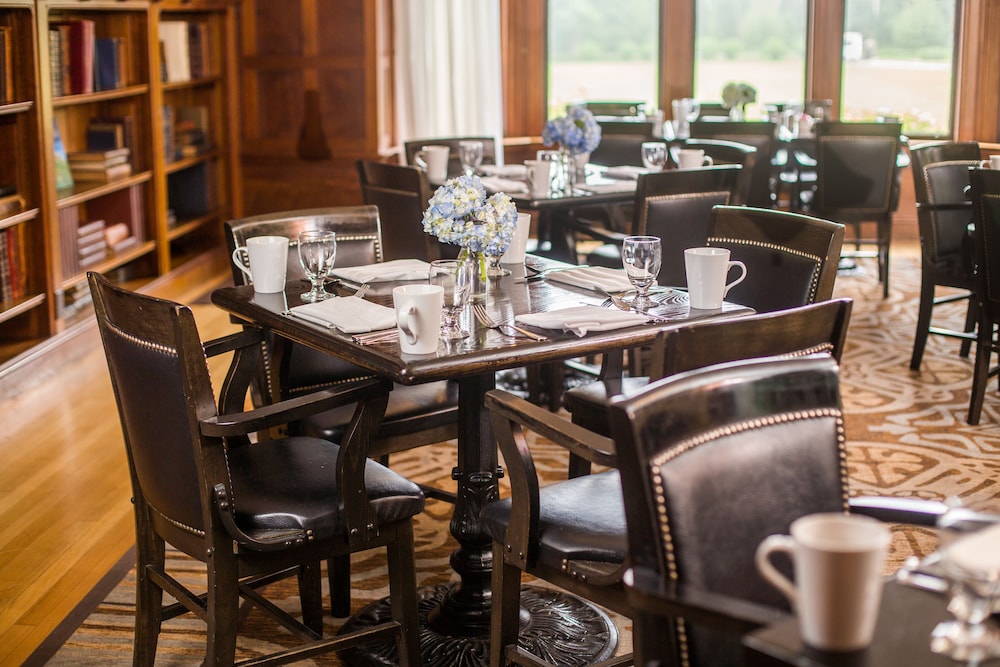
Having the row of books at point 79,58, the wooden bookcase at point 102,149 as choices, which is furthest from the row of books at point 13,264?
the row of books at point 79,58

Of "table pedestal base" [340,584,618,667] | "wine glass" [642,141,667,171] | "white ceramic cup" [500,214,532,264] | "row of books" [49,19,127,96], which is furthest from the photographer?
"row of books" [49,19,127,96]

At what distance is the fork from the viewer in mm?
2413

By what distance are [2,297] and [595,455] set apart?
354 centimetres

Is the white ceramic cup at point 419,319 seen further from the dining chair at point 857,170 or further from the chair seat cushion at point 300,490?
the dining chair at point 857,170

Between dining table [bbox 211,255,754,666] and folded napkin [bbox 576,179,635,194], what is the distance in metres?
1.80

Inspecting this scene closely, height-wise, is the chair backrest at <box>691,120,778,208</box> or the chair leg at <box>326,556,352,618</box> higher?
the chair backrest at <box>691,120,778,208</box>

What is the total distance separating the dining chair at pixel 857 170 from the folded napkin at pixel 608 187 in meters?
1.88

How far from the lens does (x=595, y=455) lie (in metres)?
2.05

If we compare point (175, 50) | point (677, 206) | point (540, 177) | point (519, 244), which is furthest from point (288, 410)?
point (175, 50)

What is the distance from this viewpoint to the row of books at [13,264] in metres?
4.84

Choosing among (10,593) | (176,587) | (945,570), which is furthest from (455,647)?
(945,570)

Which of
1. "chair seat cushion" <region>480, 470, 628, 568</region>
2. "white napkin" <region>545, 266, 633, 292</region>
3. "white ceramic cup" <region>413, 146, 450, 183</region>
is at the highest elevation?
"white ceramic cup" <region>413, 146, 450, 183</region>

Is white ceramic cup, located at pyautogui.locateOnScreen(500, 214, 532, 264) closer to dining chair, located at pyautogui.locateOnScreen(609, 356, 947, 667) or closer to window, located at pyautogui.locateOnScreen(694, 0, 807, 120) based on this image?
dining chair, located at pyautogui.locateOnScreen(609, 356, 947, 667)

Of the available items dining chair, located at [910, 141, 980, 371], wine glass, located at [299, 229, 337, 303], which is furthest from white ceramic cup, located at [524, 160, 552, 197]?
wine glass, located at [299, 229, 337, 303]
